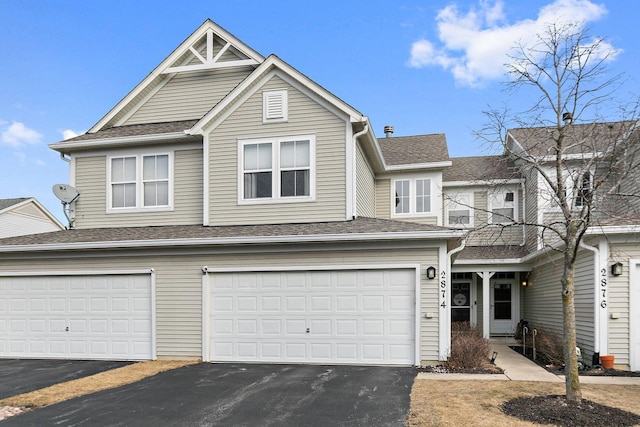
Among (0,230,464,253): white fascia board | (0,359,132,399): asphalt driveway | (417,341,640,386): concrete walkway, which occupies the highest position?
(0,230,464,253): white fascia board

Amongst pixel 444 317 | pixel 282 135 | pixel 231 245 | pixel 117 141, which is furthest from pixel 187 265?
pixel 444 317

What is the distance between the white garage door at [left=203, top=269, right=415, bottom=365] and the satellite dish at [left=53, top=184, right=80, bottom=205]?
519 centimetres

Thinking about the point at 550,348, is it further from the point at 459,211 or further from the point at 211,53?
the point at 211,53

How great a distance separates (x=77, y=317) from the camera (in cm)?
1155

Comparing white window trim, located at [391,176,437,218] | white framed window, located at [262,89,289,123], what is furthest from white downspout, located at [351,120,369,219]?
white window trim, located at [391,176,437,218]

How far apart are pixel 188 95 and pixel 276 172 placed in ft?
14.4

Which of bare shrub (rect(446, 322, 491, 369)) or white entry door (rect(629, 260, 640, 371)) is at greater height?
white entry door (rect(629, 260, 640, 371))

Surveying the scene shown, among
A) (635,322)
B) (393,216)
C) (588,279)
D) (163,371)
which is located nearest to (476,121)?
(588,279)

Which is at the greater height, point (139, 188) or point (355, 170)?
point (355, 170)

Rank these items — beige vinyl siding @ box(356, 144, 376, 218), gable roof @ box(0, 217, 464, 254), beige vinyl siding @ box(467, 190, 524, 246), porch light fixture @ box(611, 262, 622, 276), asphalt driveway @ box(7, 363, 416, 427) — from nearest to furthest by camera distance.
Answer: asphalt driveway @ box(7, 363, 416, 427), porch light fixture @ box(611, 262, 622, 276), gable roof @ box(0, 217, 464, 254), beige vinyl siding @ box(356, 144, 376, 218), beige vinyl siding @ box(467, 190, 524, 246)

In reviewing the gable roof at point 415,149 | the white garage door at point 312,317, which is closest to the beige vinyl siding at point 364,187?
the gable roof at point 415,149

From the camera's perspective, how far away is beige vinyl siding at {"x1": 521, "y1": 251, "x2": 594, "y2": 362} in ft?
33.2

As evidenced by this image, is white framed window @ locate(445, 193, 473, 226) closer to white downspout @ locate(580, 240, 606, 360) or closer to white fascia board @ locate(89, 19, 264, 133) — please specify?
white downspout @ locate(580, 240, 606, 360)

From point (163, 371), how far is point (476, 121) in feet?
27.5
